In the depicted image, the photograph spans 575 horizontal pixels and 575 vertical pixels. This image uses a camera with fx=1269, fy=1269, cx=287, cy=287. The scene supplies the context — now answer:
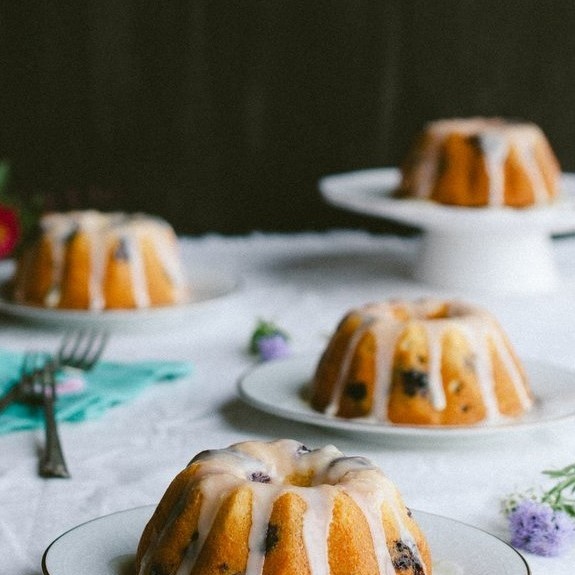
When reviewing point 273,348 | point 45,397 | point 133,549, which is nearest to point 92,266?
point 273,348

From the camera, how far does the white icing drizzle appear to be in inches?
66.2

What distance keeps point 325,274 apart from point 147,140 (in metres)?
0.66

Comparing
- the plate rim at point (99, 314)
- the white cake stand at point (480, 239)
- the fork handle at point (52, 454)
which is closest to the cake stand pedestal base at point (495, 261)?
the white cake stand at point (480, 239)

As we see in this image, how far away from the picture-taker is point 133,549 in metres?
0.72

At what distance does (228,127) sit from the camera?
92.4 inches

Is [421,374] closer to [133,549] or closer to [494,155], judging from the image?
[133,549]

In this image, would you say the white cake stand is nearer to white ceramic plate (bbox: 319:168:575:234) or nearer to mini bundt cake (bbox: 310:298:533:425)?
white ceramic plate (bbox: 319:168:575:234)

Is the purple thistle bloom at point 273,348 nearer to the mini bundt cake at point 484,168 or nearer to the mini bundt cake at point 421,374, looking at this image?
the mini bundt cake at point 421,374

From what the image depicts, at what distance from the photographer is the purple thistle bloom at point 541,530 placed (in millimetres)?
794

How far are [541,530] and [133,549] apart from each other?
0.26 meters

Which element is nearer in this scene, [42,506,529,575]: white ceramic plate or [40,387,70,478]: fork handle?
[42,506,529,575]: white ceramic plate

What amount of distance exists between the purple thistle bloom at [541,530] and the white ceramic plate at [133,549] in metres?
0.08

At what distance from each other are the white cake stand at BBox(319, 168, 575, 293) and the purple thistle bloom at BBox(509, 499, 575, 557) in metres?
0.84

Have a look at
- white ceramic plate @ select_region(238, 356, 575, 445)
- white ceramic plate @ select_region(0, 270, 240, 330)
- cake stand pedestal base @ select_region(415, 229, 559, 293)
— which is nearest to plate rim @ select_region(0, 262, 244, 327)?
white ceramic plate @ select_region(0, 270, 240, 330)
